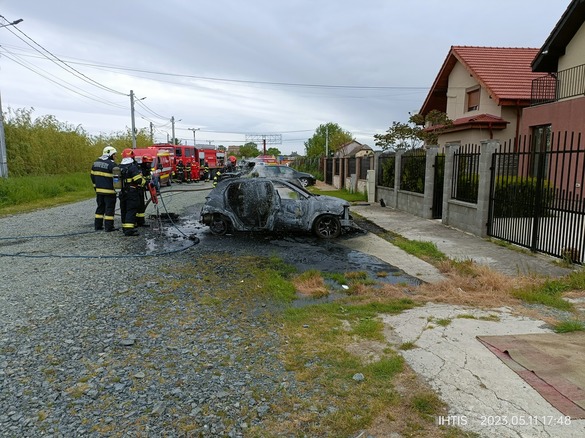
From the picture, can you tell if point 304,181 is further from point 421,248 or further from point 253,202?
point 421,248

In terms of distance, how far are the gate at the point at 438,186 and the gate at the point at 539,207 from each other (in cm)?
287

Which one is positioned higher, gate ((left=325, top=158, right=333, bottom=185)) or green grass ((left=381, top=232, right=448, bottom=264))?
gate ((left=325, top=158, right=333, bottom=185))

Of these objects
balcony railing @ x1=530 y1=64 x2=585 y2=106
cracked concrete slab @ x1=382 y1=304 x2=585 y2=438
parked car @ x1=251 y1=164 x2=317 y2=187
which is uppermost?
balcony railing @ x1=530 y1=64 x2=585 y2=106

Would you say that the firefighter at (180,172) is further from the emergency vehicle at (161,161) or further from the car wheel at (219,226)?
the car wheel at (219,226)

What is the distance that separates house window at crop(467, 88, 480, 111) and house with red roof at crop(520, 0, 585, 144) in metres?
3.11

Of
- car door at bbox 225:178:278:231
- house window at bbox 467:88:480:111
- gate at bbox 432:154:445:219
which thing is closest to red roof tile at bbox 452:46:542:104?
house window at bbox 467:88:480:111

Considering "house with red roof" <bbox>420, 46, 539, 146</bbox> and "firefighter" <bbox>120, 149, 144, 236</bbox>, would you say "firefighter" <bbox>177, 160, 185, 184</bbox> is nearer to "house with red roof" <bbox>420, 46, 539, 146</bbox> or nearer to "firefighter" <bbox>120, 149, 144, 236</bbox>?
"house with red roof" <bbox>420, 46, 539, 146</bbox>

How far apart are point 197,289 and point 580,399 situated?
14.7 feet

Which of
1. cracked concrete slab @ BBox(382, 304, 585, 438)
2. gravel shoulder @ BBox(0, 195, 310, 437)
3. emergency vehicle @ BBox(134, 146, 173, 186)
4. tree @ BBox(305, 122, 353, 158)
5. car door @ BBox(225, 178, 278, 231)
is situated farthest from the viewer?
tree @ BBox(305, 122, 353, 158)

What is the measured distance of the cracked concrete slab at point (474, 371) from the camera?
2861 millimetres

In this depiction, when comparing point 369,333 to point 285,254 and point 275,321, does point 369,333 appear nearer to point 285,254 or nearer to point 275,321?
point 275,321

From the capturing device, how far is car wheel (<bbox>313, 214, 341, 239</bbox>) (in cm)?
984

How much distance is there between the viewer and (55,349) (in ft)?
13.3

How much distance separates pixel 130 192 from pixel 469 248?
7.50 m
